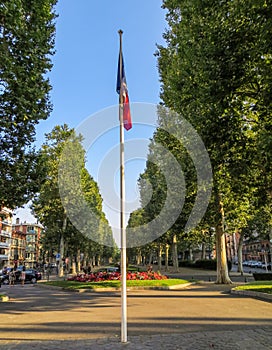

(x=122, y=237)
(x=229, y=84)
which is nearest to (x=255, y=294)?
(x=229, y=84)

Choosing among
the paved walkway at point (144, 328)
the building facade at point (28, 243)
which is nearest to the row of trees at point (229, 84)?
the paved walkway at point (144, 328)

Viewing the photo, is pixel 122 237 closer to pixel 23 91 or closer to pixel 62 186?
pixel 23 91

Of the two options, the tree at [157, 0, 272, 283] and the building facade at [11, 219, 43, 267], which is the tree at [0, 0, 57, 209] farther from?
the building facade at [11, 219, 43, 267]

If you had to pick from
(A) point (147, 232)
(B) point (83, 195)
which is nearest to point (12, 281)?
(B) point (83, 195)

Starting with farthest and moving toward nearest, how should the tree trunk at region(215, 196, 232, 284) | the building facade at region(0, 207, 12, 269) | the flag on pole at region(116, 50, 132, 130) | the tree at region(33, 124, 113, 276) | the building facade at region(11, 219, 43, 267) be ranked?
the building facade at region(11, 219, 43, 267)
the building facade at region(0, 207, 12, 269)
the tree at region(33, 124, 113, 276)
the tree trunk at region(215, 196, 232, 284)
the flag on pole at region(116, 50, 132, 130)

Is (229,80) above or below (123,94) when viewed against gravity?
above

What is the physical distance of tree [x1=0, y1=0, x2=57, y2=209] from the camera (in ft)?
46.4

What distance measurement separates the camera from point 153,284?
2244 centimetres

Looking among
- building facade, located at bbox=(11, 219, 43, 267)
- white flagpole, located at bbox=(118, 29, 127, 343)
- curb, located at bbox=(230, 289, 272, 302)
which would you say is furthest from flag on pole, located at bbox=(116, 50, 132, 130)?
building facade, located at bbox=(11, 219, 43, 267)

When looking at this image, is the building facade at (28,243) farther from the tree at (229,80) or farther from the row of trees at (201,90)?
the tree at (229,80)

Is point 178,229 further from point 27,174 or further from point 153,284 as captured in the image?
point 27,174

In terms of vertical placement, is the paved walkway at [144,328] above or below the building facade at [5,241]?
below

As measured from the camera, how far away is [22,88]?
14859 mm

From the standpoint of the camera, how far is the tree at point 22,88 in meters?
14.1
